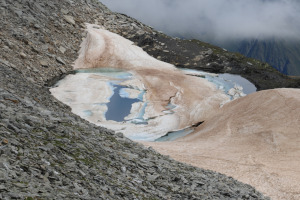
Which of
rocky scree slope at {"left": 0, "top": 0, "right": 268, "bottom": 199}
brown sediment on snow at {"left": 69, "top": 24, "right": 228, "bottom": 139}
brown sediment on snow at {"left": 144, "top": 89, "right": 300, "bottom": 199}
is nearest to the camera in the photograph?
rocky scree slope at {"left": 0, "top": 0, "right": 268, "bottom": 199}

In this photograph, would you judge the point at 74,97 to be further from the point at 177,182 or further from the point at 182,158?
the point at 177,182

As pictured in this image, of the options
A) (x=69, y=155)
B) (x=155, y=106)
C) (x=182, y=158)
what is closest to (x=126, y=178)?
(x=69, y=155)

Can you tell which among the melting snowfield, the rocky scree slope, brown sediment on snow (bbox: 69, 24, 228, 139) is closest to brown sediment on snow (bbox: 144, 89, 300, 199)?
the melting snowfield

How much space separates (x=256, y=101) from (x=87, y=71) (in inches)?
1137

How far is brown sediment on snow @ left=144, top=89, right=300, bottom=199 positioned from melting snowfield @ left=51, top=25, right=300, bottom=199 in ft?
0.20

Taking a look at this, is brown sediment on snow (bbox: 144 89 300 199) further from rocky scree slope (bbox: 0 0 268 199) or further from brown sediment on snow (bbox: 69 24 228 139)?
brown sediment on snow (bbox: 69 24 228 139)

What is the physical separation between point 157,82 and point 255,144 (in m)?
22.5

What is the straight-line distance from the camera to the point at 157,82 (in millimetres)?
48625

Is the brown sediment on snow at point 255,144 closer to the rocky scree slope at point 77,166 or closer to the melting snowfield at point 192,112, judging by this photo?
the melting snowfield at point 192,112

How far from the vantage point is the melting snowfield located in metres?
24.7

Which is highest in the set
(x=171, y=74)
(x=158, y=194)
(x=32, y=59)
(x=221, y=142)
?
(x=171, y=74)

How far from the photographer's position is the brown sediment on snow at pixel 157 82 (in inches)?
1577

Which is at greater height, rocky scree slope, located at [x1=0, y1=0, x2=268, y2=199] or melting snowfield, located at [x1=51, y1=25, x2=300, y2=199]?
melting snowfield, located at [x1=51, y1=25, x2=300, y2=199]

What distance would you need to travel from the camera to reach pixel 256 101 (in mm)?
35750
